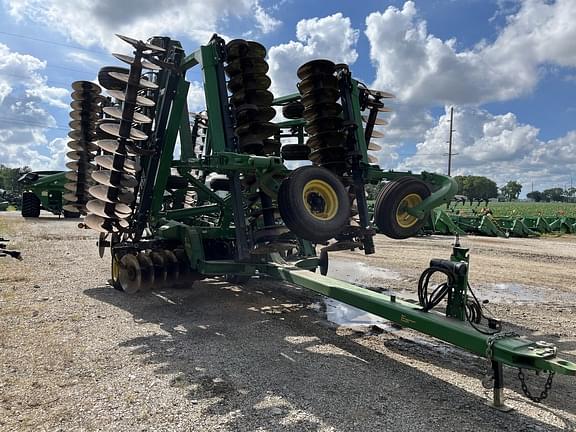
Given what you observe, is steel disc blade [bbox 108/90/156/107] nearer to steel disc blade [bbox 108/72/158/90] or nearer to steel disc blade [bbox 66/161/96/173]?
steel disc blade [bbox 108/72/158/90]

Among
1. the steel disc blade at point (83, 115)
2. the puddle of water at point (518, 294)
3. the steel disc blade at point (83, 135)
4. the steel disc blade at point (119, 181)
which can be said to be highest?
the steel disc blade at point (83, 115)

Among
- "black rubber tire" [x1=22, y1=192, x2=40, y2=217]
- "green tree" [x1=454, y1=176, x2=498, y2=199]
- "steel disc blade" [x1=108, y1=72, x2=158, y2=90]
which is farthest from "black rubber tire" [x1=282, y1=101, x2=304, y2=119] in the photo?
"green tree" [x1=454, y1=176, x2=498, y2=199]

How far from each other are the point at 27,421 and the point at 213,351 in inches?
72.5

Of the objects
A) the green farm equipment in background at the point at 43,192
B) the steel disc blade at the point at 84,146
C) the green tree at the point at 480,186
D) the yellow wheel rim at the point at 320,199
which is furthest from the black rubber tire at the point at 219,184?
the green tree at the point at 480,186

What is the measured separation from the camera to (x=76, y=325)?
18.4ft

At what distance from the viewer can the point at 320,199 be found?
213 inches

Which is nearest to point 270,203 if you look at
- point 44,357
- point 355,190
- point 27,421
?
point 355,190

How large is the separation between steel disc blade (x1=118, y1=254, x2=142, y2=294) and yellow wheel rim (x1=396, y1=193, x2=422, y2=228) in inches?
150

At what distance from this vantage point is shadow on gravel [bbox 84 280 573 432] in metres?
3.43

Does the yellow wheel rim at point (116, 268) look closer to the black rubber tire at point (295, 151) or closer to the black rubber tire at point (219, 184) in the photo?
the black rubber tire at point (219, 184)

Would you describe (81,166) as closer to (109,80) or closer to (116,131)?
(109,80)

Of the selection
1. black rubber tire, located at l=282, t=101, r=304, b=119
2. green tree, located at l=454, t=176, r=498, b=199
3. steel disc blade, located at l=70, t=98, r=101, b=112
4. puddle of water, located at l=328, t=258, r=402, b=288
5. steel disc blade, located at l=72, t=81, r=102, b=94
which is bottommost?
puddle of water, located at l=328, t=258, r=402, b=288

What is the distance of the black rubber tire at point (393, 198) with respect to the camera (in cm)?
564

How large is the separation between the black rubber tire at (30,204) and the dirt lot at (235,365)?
16.5m
